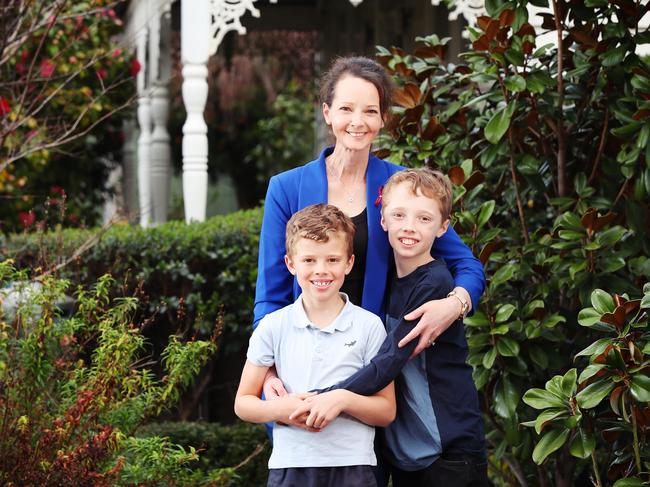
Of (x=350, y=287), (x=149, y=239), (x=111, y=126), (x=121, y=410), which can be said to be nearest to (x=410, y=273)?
(x=350, y=287)

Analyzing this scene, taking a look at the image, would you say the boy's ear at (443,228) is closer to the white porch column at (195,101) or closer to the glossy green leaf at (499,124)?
the glossy green leaf at (499,124)

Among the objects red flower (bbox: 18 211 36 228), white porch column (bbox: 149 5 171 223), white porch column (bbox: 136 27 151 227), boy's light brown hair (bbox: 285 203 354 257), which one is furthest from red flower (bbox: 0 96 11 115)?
boy's light brown hair (bbox: 285 203 354 257)

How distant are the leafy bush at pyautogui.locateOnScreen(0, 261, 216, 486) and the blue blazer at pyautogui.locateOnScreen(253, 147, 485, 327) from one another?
86 cm

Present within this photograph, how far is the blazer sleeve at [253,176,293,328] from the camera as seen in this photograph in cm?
318

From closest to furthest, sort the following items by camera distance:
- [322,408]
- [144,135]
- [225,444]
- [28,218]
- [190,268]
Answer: [322,408], [28,218], [225,444], [190,268], [144,135]

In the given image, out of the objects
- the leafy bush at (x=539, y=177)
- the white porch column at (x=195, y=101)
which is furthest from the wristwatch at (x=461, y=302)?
the white porch column at (x=195, y=101)

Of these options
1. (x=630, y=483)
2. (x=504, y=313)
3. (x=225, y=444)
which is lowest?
(x=225, y=444)

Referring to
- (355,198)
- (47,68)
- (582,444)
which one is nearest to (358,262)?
(355,198)

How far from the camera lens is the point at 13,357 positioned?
4.15 m

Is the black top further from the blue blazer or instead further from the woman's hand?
the woman's hand

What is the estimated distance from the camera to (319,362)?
289cm

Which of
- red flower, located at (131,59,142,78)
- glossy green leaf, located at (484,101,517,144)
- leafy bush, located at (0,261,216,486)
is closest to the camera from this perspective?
leafy bush, located at (0,261,216,486)

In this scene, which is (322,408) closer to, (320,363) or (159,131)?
(320,363)

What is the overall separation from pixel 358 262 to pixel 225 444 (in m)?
2.91
